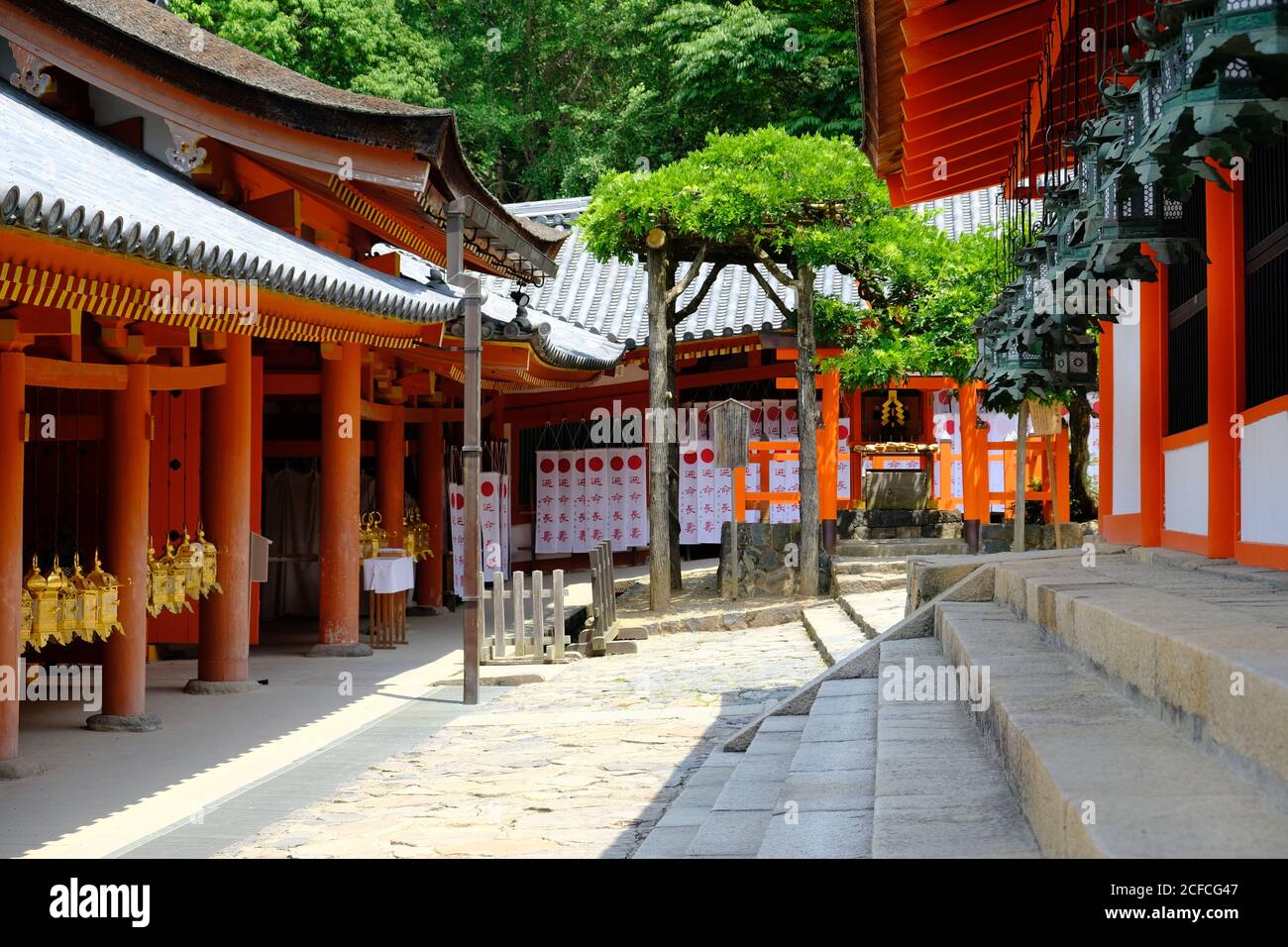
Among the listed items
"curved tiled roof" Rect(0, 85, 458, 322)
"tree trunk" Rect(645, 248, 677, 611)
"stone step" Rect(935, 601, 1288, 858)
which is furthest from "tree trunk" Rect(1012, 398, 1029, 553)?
"stone step" Rect(935, 601, 1288, 858)

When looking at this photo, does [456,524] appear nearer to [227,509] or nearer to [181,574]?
[227,509]

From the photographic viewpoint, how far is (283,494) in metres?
16.7

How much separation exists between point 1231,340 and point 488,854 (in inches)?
169

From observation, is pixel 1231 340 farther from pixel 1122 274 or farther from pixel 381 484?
pixel 381 484

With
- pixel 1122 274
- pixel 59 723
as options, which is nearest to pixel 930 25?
pixel 1122 274

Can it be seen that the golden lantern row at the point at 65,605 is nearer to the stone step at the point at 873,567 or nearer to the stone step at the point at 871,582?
the stone step at the point at 871,582

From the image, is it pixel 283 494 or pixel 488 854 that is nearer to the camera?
pixel 488 854

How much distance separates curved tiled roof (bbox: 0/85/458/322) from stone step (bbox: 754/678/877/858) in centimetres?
387

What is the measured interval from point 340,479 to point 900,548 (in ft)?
23.0

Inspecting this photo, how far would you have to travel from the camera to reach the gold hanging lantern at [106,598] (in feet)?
26.2

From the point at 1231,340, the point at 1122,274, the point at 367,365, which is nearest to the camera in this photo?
the point at 1122,274

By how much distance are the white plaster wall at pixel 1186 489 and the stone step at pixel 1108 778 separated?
281cm

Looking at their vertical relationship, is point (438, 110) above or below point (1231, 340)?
above
